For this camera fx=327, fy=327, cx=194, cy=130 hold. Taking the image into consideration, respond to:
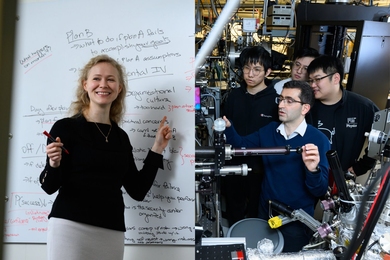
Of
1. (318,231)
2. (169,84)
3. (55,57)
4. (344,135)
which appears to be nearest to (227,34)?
(344,135)

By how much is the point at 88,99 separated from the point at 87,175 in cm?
27

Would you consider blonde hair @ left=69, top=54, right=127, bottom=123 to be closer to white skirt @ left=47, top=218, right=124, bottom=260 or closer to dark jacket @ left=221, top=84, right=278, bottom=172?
white skirt @ left=47, top=218, right=124, bottom=260

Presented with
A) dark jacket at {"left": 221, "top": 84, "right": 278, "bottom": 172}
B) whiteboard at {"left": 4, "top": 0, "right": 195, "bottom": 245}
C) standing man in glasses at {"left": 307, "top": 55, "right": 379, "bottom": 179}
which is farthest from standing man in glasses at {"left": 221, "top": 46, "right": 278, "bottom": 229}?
whiteboard at {"left": 4, "top": 0, "right": 195, "bottom": 245}

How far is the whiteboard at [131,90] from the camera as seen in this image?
3.98ft

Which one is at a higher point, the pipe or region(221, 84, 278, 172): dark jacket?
the pipe

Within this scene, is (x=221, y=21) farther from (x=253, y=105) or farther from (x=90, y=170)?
(x=253, y=105)

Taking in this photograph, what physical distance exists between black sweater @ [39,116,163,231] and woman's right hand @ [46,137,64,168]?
2 cm

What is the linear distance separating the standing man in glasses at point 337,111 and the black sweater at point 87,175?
124 cm

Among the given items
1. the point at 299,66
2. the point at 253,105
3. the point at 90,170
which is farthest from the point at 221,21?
the point at 299,66

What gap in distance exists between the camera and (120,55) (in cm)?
127

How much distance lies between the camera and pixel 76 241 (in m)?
1.05

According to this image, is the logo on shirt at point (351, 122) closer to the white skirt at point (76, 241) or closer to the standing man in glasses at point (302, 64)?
the standing man in glasses at point (302, 64)

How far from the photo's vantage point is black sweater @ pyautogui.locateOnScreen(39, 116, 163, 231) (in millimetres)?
1049

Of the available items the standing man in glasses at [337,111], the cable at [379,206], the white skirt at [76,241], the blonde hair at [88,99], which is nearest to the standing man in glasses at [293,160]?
the standing man in glasses at [337,111]
